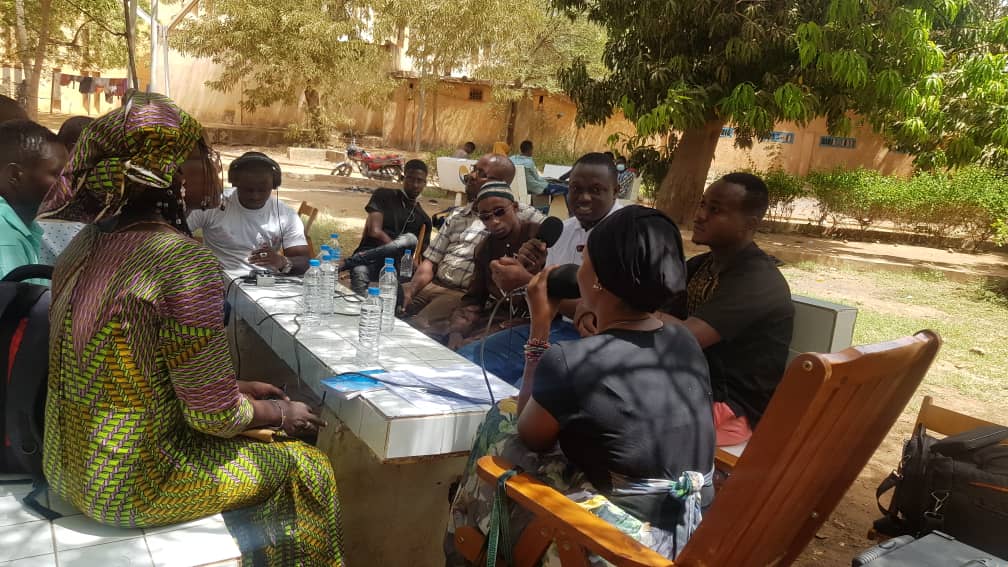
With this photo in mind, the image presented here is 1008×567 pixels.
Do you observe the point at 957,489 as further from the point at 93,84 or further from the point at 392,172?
the point at 93,84

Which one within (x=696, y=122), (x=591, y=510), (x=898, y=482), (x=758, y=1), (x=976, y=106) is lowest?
(x=898, y=482)

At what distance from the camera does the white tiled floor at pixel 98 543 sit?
1.88 m

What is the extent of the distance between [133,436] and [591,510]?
120cm

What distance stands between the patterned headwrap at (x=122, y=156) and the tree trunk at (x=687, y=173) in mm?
11097

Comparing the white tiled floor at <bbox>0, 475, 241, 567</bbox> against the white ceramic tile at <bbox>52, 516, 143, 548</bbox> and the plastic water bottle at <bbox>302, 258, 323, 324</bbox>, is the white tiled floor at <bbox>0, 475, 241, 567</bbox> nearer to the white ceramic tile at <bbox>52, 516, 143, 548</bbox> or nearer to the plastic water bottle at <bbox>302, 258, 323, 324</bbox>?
the white ceramic tile at <bbox>52, 516, 143, 548</bbox>

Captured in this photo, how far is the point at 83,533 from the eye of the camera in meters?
1.98

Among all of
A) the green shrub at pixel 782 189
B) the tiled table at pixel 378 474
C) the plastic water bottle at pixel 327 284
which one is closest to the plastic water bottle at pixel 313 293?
the plastic water bottle at pixel 327 284

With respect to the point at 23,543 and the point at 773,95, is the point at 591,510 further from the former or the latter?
the point at 773,95

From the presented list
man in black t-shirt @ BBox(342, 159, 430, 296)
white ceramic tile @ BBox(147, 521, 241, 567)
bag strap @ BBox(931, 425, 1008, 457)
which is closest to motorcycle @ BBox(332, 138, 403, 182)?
man in black t-shirt @ BBox(342, 159, 430, 296)

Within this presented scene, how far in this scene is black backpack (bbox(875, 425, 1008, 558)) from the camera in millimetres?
2879

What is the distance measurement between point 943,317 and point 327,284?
26.6 feet

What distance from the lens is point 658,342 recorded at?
1.94 metres

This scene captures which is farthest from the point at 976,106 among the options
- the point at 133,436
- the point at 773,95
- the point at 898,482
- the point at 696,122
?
the point at 133,436

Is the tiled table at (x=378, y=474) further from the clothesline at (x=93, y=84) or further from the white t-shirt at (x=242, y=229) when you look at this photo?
the clothesline at (x=93, y=84)
